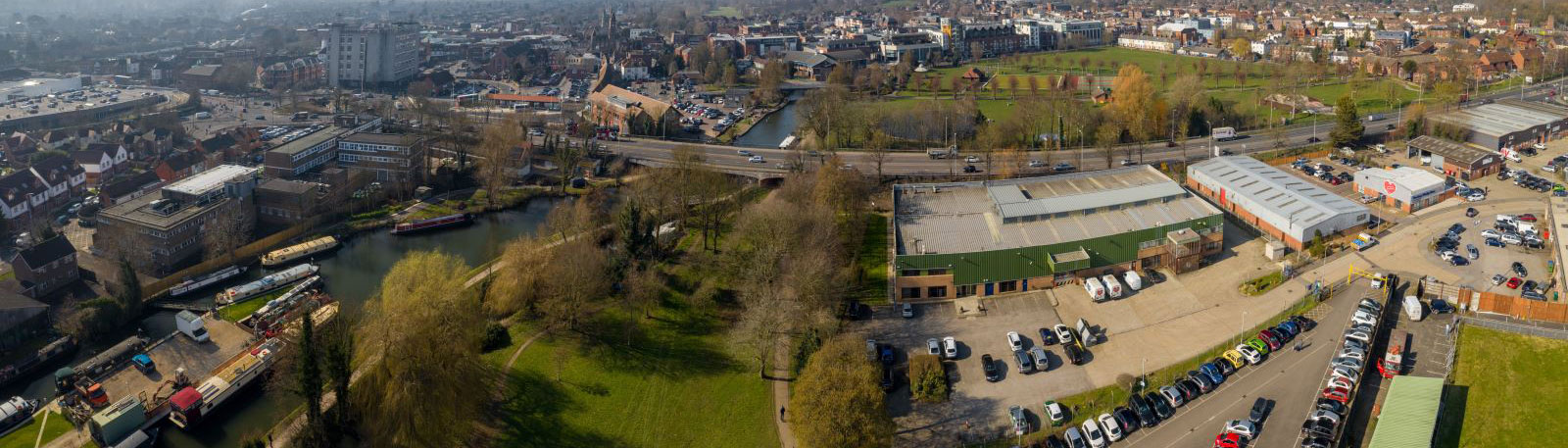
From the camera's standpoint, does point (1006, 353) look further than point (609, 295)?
No

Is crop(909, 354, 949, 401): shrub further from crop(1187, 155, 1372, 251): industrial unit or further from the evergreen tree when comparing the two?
the evergreen tree

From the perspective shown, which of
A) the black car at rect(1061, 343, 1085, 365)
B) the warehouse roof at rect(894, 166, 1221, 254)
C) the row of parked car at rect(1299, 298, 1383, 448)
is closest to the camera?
the row of parked car at rect(1299, 298, 1383, 448)

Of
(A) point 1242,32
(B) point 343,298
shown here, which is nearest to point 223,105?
(B) point 343,298

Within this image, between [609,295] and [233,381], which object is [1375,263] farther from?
[233,381]

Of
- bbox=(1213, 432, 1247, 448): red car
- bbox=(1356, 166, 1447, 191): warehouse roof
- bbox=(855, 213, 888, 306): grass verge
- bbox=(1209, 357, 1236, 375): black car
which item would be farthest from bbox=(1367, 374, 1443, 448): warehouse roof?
bbox=(1356, 166, 1447, 191): warehouse roof

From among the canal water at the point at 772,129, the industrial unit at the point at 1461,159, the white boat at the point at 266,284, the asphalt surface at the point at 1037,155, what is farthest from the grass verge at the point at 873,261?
the industrial unit at the point at 1461,159

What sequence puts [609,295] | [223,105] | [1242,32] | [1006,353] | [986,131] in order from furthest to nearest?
[1242,32]
[223,105]
[986,131]
[609,295]
[1006,353]

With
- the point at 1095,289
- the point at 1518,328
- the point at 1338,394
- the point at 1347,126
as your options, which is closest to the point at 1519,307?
the point at 1518,328

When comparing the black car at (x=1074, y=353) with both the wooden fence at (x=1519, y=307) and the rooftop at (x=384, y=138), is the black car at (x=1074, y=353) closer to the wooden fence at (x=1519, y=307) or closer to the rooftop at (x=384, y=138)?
the wooden fence at (x=1519, y=307)
